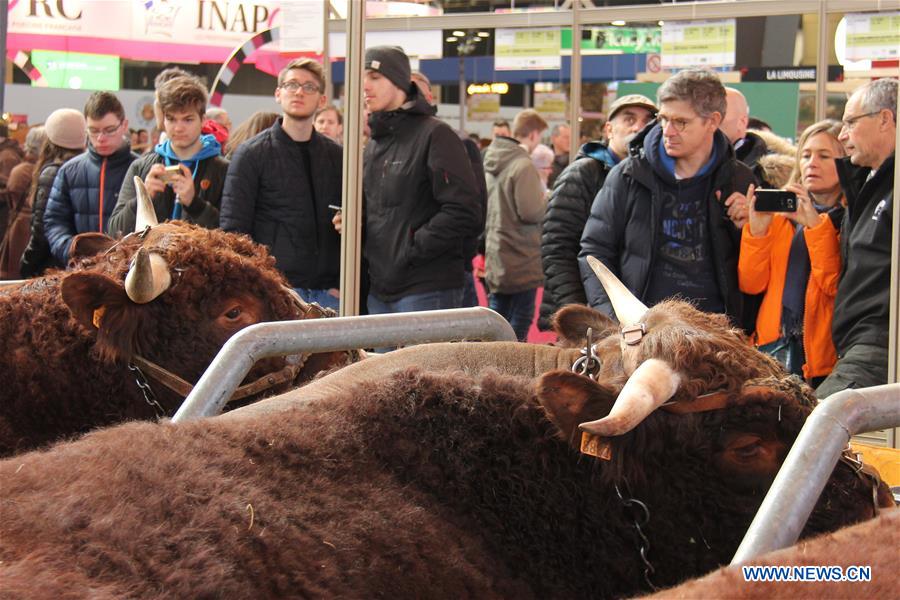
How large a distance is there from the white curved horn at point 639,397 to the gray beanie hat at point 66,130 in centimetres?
690

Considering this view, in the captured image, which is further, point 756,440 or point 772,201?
point 772,201

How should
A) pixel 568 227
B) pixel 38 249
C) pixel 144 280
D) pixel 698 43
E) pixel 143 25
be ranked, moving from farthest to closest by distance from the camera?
pixel 143 25 < pixel 698 43 < pixel 38 249 < pixel 568 227 < pixel 144 280

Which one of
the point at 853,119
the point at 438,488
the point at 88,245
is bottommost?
the point at 438,488

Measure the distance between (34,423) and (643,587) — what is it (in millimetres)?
2266

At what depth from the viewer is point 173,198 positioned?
6.74 metres

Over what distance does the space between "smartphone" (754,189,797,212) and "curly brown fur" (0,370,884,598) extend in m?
2.54

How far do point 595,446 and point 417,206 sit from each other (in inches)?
154

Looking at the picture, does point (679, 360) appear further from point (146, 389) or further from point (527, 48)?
point (527, 48)

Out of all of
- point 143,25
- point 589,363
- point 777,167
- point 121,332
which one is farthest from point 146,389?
point 143,25

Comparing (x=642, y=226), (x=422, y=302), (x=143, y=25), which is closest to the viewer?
(x=642, y=226)

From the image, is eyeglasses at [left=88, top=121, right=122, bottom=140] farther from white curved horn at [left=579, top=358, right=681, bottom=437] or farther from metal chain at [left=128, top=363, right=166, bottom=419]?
white curved horn at [left=579, top=358, right=681, bottom=437]

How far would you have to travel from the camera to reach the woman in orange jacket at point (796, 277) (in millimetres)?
5203

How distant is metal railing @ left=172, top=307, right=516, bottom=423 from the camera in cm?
308

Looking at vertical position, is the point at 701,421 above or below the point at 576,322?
below
